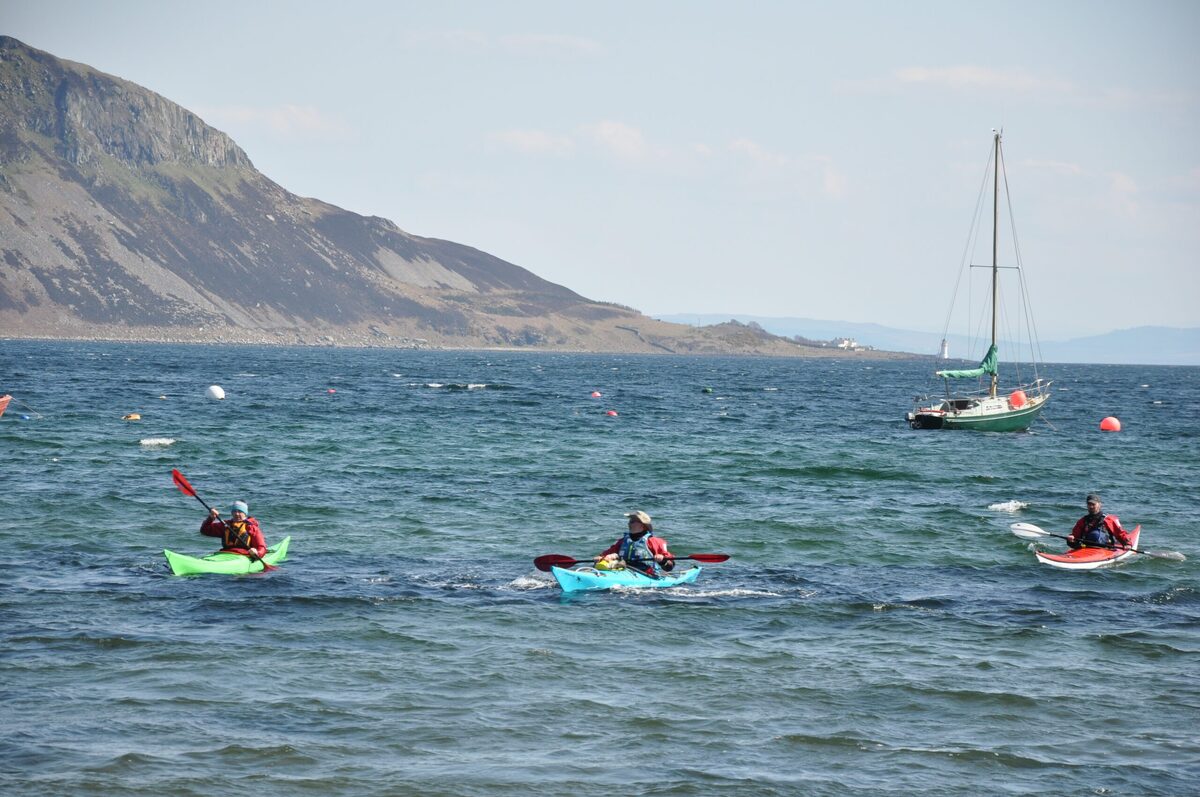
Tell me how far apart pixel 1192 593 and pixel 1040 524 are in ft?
30.2

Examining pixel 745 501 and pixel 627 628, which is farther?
pixel 745 501

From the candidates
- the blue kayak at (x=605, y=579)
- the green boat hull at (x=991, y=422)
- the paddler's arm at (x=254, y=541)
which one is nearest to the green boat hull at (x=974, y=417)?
the green boat hull at (x=991, y=422)

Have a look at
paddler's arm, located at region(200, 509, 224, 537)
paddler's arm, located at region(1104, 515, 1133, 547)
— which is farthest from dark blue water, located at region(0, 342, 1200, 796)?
paddler's arm, located at region(200, 509, 224, 537)

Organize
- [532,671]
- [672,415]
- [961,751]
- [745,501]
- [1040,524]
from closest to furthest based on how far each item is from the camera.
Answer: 1. [961,751]
2. [532,671]
3. [1040,524]
4. [745,501]
5. [672,415]

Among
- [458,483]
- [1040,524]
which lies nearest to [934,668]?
[1040,524]

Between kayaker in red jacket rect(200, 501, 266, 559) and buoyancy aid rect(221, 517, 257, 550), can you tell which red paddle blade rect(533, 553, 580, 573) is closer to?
kayaker in red jacket rect(200, 501, 266, 559)

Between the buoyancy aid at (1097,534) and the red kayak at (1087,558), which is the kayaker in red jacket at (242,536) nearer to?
the red kayak at (1087,558)

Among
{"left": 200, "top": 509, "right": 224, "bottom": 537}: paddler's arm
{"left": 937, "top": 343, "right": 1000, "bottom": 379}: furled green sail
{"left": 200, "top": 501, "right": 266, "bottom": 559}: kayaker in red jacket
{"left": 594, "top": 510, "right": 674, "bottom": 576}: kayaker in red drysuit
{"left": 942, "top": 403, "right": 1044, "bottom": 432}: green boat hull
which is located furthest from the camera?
{"left": 937, "top": 343, "right": 1000, "bottom": 379}: furled green sail

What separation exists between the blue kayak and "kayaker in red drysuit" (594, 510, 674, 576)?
22cm

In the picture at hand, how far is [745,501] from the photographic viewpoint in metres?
37.7

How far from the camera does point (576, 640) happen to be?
66.7 feet

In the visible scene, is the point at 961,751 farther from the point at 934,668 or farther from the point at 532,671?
the point at 532,671

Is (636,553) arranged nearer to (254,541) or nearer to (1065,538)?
(254,541)

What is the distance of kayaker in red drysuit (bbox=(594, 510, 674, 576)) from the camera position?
24.4m
